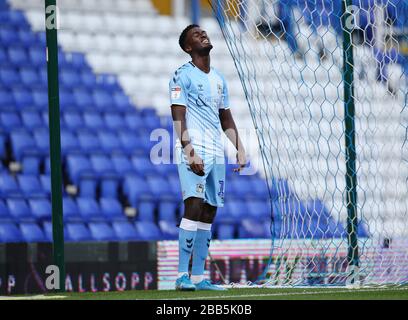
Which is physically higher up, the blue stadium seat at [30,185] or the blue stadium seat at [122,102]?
the blue stadium seat at [122,102]

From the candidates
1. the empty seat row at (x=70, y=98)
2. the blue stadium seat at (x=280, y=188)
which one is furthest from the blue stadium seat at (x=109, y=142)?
the blue stadium seat at (x=280, y=188)

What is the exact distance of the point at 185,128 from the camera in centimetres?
621

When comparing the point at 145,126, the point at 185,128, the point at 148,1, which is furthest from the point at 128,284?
the point at 148,1

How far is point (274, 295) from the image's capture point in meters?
5.88

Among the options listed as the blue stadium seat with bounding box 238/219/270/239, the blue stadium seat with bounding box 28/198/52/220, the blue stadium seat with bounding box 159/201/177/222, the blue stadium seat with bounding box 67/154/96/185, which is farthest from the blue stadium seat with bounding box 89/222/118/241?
the blue stadium seat with bounding box 238/219/270/239

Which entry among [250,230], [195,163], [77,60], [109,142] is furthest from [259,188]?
[195,163]

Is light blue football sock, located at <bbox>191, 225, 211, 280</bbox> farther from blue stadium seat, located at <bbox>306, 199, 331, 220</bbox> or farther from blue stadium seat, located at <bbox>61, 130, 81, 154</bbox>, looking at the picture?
blue stadium seat, located at <bbox>61, 130, 81, 154</bbox>

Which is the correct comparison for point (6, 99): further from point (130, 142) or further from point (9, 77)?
point (130, 142)

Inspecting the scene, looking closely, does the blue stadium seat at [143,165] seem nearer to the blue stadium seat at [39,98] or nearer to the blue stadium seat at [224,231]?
the blue stadium seat at [224,231]

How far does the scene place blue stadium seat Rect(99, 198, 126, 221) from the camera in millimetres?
11188

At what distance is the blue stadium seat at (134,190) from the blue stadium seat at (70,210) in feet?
2.47

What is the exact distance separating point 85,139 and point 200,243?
5.76 metres

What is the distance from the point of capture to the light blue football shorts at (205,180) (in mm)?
6219

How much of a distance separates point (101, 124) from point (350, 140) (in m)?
5.70
